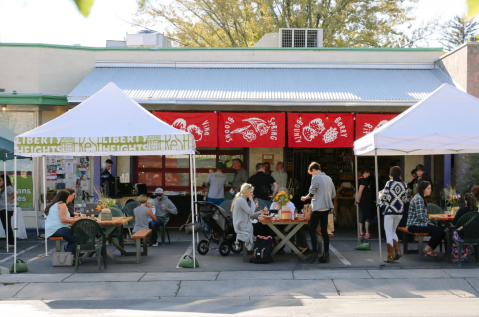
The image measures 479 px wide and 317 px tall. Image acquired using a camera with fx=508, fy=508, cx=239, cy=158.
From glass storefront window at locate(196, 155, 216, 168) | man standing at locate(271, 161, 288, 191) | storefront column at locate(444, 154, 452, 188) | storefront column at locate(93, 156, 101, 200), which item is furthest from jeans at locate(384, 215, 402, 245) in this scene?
storefront column at locate(93, 156, 101, 200)

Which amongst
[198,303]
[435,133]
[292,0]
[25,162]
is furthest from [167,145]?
[292,0]

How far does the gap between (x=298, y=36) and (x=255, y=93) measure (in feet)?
16.9

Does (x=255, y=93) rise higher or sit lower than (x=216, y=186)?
higher

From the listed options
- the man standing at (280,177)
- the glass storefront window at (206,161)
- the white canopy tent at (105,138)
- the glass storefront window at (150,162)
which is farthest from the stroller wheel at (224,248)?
the glass storefront window at (150,162)

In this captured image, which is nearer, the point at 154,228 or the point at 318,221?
the point at 318,221

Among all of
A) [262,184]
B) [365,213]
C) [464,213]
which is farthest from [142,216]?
[464,213]

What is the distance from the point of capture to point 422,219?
30.1ft

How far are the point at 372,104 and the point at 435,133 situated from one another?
363 centimetres

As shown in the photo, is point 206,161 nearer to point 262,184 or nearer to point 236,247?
point 262,184

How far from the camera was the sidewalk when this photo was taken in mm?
7266

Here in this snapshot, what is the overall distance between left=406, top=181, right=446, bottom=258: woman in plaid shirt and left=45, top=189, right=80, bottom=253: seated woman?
20.3ft

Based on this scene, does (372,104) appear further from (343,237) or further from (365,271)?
(365,271)

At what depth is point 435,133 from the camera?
346 inches

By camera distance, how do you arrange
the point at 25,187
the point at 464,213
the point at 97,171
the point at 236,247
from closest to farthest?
1. the point at 464,213
2. the point at 236,247
3. the point at 97,171
4. the point at 25,187
